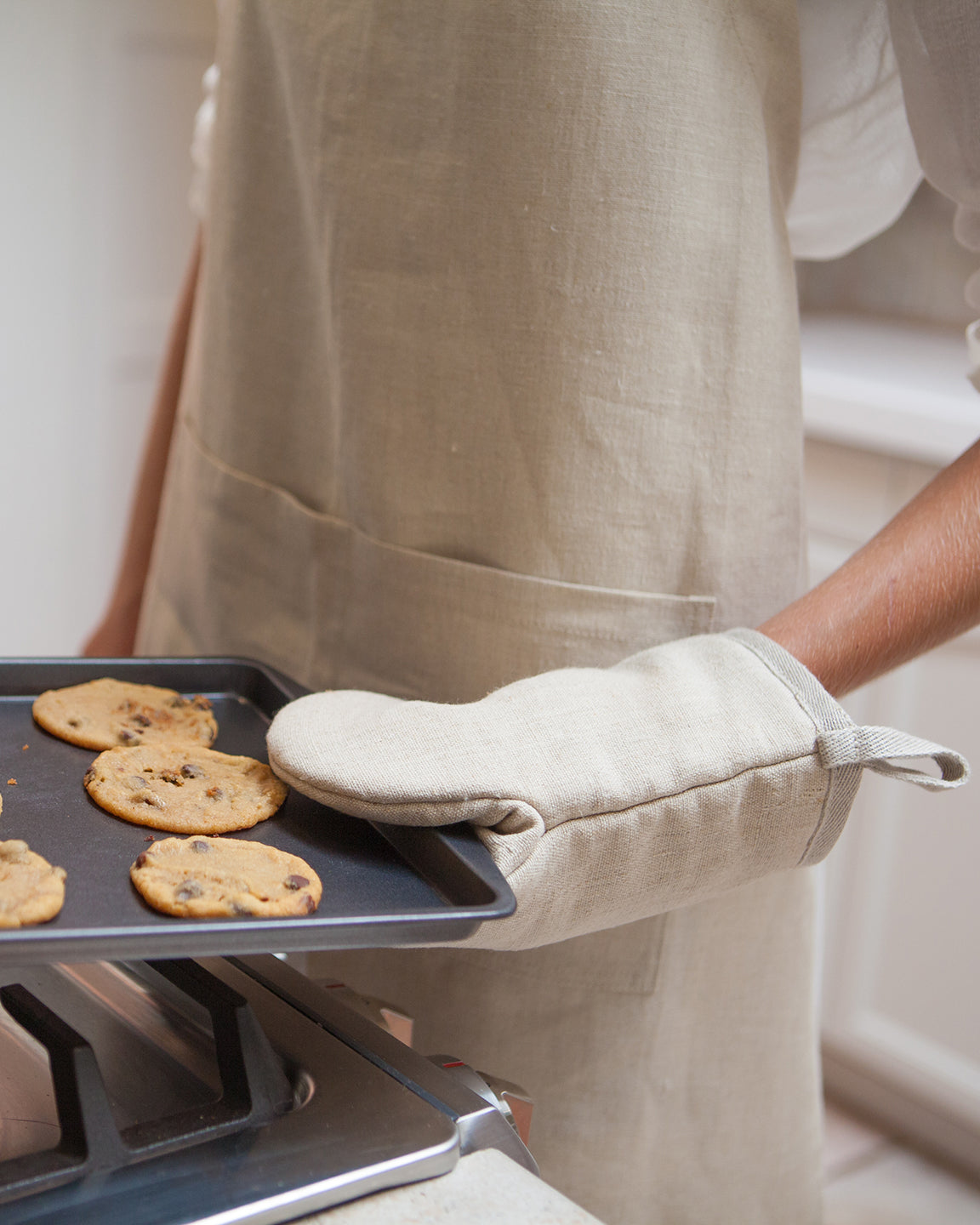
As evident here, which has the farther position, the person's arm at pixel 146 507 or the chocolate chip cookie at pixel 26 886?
the person's arm at pixel 146 507

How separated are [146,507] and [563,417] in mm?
553

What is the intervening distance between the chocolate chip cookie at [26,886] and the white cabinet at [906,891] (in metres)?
1.32

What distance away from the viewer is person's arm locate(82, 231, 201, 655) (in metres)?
1.09

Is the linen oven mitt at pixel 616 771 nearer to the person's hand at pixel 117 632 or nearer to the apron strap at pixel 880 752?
the apron strap at pixel 880 752

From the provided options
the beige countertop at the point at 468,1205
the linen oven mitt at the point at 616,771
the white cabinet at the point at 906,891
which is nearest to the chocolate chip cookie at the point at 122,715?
the linen oven mitt at the point at 616,771

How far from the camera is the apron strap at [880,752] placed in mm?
564

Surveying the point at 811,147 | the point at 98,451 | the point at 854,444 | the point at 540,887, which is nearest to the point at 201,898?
the point at 540,887

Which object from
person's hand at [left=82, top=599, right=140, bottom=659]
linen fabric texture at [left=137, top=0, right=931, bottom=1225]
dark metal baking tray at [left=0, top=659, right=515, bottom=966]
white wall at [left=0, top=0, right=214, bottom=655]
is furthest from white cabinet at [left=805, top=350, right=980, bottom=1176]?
white wall at [left=0, top=0, right=214, bottom=655]

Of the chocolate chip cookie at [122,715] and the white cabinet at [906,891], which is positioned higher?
the chocolate chip cookie at [122,715]

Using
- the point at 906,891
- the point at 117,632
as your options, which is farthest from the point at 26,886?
the point at 906,891

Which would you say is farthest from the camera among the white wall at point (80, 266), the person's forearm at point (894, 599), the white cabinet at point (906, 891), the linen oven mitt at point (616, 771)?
the white wall at point (80, 266)

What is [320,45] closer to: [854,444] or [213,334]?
[213,334]

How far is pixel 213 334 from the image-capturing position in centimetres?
89

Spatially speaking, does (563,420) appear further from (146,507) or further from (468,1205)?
(146,507)
